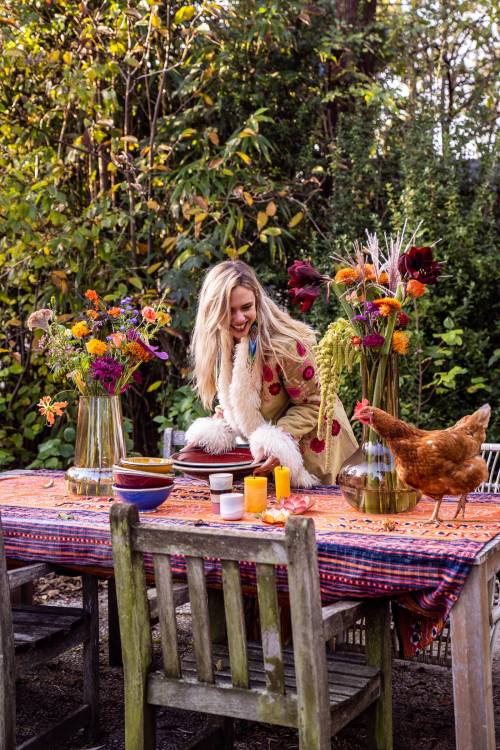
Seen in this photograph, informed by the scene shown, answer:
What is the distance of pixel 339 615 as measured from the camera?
203 centimetres

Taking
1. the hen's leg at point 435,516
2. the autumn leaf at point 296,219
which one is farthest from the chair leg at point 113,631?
the autumn leaf at point 296,219

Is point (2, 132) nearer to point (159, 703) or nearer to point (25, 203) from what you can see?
point (25, 203)

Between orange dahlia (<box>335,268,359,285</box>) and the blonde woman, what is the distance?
28.0 inches

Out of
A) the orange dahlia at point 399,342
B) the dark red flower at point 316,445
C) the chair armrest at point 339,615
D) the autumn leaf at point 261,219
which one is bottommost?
the chair armrest at point 339,615

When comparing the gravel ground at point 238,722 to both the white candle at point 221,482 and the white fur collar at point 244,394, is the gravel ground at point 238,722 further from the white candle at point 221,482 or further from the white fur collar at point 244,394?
the white fur collar at point 244,394

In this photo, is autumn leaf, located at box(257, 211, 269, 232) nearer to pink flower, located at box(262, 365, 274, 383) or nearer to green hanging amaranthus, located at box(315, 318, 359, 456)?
pink flower, located at box(262, 365, 274, 383)

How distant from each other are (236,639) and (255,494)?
800 mm

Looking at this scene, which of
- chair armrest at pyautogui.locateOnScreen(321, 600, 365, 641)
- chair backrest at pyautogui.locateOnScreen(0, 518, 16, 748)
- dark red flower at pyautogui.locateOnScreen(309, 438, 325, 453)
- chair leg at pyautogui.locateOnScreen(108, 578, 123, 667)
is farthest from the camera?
chair leg at pyautogui.locateOnScreen(108, 578, 123, 667)

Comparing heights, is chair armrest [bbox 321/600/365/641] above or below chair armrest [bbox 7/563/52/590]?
below

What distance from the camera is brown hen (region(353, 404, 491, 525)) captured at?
2332 mm

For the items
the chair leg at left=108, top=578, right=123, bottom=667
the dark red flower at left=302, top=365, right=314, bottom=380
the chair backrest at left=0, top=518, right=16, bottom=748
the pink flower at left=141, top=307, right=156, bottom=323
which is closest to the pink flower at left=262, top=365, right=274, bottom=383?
the dark red flower at left=302, top=365, right=314, bottom=380

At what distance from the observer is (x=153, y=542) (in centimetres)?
197

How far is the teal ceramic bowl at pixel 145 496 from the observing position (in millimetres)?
2695

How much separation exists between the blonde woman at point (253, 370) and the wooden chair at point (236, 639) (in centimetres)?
119
